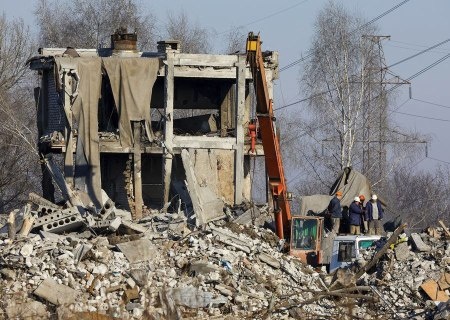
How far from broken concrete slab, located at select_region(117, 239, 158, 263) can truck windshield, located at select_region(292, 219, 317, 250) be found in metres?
4.99

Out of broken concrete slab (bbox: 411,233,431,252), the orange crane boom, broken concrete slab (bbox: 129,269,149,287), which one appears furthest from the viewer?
the orange crane boom

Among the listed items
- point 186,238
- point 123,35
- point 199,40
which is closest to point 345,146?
point 199,40

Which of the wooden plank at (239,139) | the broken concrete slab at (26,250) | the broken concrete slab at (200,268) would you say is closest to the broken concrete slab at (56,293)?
the broken concrete slab at (26,250)

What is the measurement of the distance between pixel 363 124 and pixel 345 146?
1454 millimetres

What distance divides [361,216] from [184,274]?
7.39 metres

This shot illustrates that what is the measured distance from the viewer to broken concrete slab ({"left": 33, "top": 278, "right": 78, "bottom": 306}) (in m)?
20.0

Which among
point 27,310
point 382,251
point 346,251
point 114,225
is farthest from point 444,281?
point 27,310

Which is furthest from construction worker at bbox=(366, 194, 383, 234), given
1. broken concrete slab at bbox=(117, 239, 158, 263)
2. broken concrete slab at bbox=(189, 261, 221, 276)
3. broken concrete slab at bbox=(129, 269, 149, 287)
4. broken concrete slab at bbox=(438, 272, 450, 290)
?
broken concrete slab at bbox=(129, 269, 149, 287)

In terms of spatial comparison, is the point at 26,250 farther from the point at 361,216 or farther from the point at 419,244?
the point at 361,216

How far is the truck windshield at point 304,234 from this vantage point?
88.4 feet

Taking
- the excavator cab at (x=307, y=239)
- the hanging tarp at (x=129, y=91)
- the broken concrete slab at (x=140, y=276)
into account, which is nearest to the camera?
the broken concrete slab at (x=140, y=276)

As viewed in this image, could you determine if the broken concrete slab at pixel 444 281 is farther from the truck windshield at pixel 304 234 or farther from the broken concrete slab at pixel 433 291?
the truck windshield at pixel 304 234

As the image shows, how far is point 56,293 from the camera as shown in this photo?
20.1m

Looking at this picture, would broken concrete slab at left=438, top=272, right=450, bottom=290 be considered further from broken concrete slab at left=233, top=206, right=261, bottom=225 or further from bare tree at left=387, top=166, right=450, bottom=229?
bare tree at left=387, top=166, right=450, bottom=229
